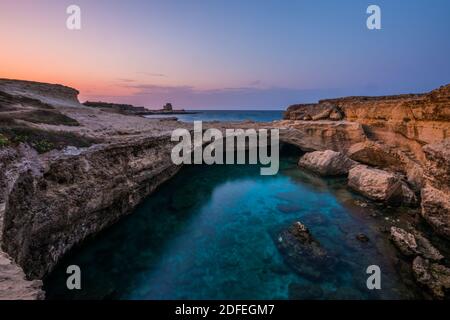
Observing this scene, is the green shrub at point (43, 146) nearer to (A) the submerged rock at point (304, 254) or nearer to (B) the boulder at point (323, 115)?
(A) the submerged rock at point (304, 254)

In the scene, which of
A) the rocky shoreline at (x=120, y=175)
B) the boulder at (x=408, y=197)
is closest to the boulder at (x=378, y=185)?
the rocky shoreline at (x=120, y=175)

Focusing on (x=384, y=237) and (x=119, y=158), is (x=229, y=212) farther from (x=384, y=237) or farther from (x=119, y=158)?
(x=384, y=237)

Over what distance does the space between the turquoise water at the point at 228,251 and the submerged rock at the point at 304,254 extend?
214mm

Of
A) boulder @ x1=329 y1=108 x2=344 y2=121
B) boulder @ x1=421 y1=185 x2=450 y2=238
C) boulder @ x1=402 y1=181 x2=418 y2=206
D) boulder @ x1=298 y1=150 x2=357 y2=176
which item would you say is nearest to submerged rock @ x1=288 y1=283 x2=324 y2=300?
boulder @ x1=421 y1=185 x2=450 y2=238

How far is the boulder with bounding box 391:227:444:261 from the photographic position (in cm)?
911

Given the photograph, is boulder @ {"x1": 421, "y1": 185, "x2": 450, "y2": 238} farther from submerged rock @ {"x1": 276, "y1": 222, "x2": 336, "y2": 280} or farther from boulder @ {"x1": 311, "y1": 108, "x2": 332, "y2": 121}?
boulder @ {"x1": 311, "y1": 108, "x2": 332, "y2": 121}

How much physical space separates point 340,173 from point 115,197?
704 inches

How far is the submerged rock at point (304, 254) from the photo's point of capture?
8.84 metres

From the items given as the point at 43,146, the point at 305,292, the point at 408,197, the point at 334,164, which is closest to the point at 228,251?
the point at 305,292

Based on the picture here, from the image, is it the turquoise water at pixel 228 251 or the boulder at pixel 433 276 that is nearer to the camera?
the boulder at pixel 433 276

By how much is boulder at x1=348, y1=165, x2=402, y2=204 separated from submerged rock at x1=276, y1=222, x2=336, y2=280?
6.86m

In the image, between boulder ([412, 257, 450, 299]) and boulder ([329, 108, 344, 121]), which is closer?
boulder ([412, 257, 450, 299])
